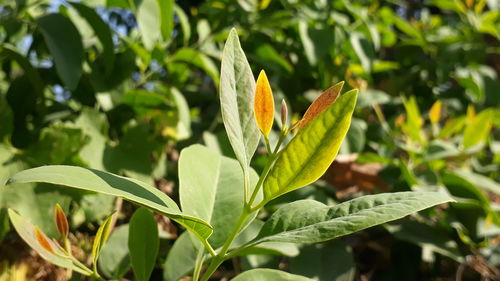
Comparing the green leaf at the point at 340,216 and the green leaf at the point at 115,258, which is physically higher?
the green leaf at the point at 340,216

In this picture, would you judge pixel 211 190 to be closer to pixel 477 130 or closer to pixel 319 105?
pixel 319 105

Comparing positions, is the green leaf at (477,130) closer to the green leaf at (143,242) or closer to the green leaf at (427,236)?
the green leaf at (427,236)

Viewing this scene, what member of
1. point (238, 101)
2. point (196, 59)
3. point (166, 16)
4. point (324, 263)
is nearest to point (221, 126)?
point (196, 59)

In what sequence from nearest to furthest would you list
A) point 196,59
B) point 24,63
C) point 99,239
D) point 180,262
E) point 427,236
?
point 99,239
point 180,262
point 24,63
point 427,236
point 196,59

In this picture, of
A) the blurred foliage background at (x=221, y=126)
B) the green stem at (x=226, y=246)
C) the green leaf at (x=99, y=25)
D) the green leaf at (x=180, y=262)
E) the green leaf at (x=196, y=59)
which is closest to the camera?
the green stem at (x=226, y=246)

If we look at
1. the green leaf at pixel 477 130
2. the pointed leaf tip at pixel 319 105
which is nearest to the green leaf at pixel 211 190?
A: the pointed leaf tip at pixel 319 105

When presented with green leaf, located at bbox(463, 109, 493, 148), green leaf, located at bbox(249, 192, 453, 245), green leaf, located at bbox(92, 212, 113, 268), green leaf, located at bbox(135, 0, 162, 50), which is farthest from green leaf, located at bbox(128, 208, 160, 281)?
green leaf, located at bbox(463, 109, 493, 148)

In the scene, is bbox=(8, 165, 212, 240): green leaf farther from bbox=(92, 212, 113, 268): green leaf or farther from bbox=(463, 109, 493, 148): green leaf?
bbox=(463, 109, 493, 148): green leaf
